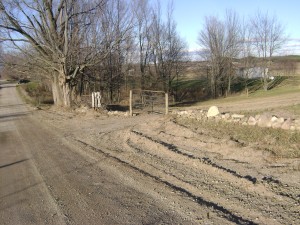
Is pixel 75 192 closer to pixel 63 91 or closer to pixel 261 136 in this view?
pixel 261 136

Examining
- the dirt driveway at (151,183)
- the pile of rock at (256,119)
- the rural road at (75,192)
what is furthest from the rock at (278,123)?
the rural road at (75,192)

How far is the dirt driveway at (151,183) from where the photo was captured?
4895 mm

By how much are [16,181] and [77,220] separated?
2803mm

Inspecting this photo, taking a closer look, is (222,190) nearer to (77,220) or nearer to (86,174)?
(77,220)

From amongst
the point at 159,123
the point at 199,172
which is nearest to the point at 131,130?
the point at 159,123

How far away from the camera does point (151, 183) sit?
631 centimetres

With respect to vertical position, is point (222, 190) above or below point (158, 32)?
below

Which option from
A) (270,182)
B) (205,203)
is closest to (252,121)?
(270,182)

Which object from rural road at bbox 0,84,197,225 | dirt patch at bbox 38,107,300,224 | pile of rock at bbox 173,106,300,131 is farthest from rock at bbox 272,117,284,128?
rural road at bbox 0,84,197,225

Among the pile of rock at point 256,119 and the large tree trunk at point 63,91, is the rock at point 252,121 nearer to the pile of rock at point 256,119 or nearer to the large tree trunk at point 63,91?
the pile of rock at point 256,119

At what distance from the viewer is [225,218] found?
15.0 ft

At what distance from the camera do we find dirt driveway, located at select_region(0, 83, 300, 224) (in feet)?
16.1

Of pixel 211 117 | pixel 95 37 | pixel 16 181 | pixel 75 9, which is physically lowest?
pixel 16 181

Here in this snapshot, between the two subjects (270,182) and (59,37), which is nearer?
(270,182)
